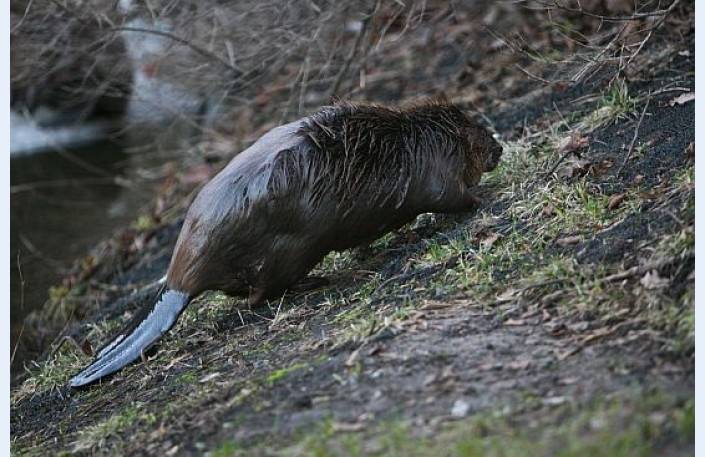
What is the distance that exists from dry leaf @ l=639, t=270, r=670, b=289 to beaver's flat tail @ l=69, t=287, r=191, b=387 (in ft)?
5.70

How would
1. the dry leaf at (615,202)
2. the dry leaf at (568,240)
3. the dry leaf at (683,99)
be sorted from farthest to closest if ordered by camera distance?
the dry leaf at (683,99) → the dry leaf at (615,202) → the dry leaf at (568,240)

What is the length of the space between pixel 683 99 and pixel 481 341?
2.05m

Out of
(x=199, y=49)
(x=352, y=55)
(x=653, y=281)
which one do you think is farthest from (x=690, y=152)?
(x=199, y=49)

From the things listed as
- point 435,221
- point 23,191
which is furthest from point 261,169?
point 23,191

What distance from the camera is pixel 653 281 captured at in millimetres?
3092

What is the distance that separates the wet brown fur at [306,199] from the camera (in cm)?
396

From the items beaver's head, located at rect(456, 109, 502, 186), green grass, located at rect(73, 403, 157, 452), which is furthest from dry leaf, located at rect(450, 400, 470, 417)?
beaver's head, located at rect(456, 109, 502, 186)

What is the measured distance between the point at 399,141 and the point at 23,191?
4858 millimetres

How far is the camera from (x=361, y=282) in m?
4.16

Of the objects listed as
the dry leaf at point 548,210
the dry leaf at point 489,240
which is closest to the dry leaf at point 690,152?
the dry leaf at point 548,210

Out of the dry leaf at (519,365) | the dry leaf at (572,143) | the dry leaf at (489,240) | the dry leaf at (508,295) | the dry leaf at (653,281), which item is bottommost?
the dry leaf at (519,365)

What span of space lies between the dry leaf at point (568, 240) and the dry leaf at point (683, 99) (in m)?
1.24

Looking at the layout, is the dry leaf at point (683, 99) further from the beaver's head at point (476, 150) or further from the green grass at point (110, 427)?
the green grass at point (110, 427)

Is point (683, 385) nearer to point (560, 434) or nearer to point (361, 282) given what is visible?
point (560, 434)
